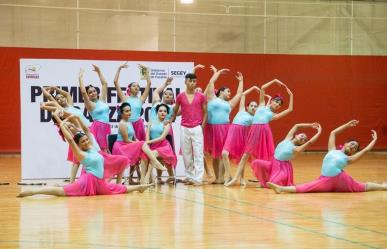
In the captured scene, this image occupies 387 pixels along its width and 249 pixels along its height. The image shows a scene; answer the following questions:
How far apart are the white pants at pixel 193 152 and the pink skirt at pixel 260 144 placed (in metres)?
0.67

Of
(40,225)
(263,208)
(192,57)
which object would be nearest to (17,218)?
(40,225)

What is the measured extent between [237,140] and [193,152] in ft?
2.15

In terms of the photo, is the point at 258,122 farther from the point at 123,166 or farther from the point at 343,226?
the point at 343,226

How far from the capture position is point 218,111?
10.1 m

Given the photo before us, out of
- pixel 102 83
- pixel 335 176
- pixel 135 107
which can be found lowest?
pixel 335 176

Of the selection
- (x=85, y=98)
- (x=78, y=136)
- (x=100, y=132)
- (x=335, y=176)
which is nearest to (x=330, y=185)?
(x=335, y=176)

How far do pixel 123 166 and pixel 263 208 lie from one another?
7.42 feet

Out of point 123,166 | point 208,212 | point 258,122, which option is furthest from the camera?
point 258,122

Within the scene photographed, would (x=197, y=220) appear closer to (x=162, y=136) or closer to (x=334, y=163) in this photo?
(x=334, y=163)

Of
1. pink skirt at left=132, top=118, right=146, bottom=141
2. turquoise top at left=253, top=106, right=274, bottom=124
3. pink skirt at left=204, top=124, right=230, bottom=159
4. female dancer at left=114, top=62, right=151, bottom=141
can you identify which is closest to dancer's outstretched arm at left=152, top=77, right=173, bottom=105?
female dancer at left=114, top=62, right=151, bottom=141

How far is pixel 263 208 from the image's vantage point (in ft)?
23.9

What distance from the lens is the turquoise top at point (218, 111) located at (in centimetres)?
1012

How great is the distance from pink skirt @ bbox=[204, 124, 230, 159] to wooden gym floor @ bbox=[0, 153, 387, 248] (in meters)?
1.01

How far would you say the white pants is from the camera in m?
9.82
